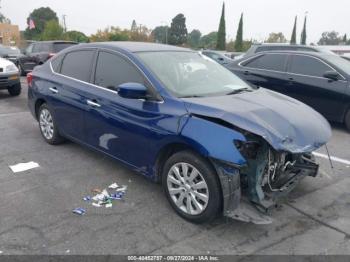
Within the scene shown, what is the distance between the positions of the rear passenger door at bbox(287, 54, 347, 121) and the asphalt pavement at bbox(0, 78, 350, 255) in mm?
2287

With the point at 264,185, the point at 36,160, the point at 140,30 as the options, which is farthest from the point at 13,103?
the point at 140,30

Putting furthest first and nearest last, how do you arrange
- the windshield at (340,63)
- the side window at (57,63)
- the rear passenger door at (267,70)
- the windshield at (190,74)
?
the rear passenger door at (267,70) < the windshield at (340,63) < the side window at (57,63) < the windshield at (190,74)

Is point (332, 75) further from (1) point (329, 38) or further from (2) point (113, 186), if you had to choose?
(1) point (329, 38)

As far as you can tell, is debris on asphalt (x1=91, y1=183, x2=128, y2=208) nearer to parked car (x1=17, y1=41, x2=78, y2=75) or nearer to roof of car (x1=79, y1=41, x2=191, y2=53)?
roof of car (x1=79, y1=41, x2=191, y2=53)

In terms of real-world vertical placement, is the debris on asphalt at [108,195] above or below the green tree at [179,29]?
below

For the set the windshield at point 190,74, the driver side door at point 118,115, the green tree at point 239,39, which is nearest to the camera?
the driver side door at point 118,115

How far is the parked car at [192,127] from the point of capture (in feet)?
10.4

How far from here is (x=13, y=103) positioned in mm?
9430

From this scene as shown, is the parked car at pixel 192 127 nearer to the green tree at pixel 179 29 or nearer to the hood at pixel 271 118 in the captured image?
the hood at pixel 271 118

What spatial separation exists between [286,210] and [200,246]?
1.17 m

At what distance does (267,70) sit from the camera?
7977 millimetres

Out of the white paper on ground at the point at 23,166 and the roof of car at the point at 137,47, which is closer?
the roof of car at the point at 137,47

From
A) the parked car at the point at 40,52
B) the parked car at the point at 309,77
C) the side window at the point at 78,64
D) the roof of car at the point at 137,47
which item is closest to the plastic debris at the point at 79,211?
the side window at the point at 78,64

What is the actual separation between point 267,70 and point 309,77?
100cm
